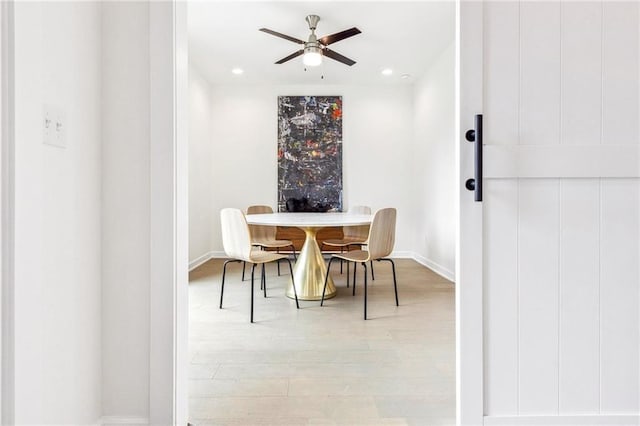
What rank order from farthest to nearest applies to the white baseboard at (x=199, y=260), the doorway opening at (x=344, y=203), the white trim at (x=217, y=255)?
the white trim at (x=217, y=255)
the white baseboard at (x=199, y=260)
the doorway opening at (x=344, y=203)

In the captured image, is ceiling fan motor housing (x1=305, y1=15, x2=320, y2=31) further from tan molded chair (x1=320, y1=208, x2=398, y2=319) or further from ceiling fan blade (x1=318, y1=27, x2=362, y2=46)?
tan molded chair (x1=320, y1=208, x2=398, y2=319)

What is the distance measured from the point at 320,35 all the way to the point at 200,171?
239 centimetres

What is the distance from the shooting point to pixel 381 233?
2.82m

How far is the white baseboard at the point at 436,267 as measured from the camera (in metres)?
4.13

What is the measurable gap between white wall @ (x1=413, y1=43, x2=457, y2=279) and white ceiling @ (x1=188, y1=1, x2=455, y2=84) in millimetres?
288
